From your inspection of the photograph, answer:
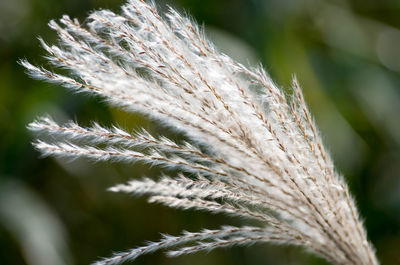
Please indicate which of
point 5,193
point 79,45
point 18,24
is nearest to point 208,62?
point 79,45

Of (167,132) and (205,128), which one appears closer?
(205,128)

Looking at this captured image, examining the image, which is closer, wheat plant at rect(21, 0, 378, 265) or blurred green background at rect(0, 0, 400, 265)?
wheat plant at rect(21, 0, 378, 265)

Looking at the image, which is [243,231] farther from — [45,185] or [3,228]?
[45,185]

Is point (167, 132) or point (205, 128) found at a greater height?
point (167, 132)

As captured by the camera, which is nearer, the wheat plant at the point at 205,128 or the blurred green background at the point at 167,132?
the wheat plant at the point at 205,128
